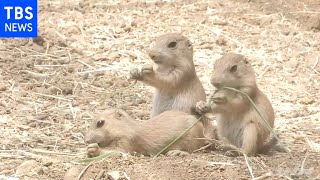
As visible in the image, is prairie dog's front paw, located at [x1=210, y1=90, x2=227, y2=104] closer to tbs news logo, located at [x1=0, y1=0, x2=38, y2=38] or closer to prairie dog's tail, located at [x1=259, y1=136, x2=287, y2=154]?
prairie dog's tail, located at [x1=259, y1=136, x2=287, y2=154]

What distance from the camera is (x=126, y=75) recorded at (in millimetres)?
9219

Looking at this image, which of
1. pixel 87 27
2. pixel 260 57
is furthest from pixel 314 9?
pixel 87 27

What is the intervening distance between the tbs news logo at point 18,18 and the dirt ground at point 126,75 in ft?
0.62

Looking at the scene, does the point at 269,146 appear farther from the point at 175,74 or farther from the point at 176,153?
the point at 175,74

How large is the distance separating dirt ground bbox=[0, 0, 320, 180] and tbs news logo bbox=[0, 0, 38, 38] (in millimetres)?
187

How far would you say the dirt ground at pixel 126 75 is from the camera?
19.9 ft

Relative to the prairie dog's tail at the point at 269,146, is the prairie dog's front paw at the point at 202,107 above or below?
above

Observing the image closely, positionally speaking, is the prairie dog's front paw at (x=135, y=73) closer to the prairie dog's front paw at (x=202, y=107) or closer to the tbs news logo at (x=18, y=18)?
the prairie dog's front paw at (x=202, y=107)

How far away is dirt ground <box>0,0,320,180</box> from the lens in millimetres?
6078

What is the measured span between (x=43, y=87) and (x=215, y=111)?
267 cm

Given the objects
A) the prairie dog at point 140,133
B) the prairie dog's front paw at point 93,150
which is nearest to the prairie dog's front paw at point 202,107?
the prairie dog at point 140,133

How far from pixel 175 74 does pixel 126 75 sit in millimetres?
2054

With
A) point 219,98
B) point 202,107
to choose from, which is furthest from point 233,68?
point 202,107

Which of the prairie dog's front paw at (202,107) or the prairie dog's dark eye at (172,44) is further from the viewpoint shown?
the prairie dog's dark eye at (172,44)
